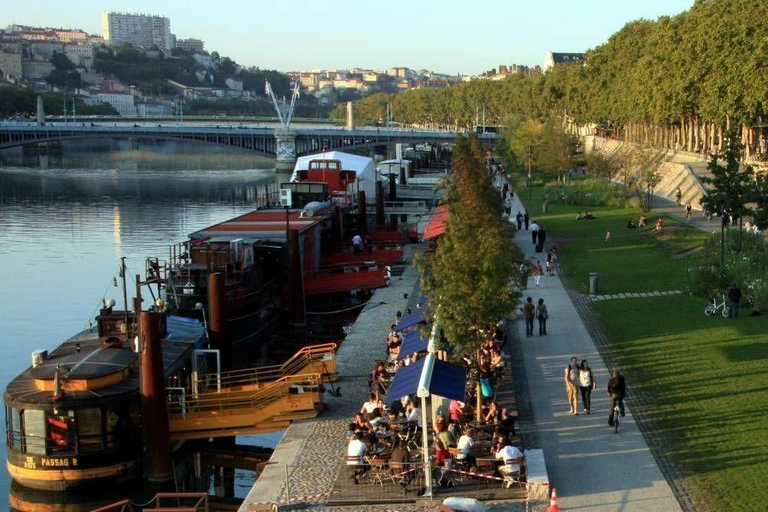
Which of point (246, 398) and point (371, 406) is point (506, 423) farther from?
point (246, 398)

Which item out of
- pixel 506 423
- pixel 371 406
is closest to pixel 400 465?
pixel 506 423

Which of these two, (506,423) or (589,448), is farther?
(589,448)

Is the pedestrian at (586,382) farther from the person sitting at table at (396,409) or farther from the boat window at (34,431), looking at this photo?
the boat window at (34,431)

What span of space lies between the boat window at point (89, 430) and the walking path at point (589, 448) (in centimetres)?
923

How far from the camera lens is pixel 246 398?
25344mm

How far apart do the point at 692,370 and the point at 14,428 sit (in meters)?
15.4

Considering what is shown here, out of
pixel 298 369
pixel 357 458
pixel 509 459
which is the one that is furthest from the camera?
pixel 298 369

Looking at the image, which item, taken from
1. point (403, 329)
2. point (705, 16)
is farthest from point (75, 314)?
point (705, 16)

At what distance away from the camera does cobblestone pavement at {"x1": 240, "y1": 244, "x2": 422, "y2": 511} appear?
65.5ft

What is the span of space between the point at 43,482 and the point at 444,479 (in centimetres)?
935

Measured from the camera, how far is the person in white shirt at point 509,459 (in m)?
18.8

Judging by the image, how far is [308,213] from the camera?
54375 mm

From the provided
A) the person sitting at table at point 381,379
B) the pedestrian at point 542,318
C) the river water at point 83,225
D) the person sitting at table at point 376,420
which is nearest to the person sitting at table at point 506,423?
the person sitting at table at point 376,420

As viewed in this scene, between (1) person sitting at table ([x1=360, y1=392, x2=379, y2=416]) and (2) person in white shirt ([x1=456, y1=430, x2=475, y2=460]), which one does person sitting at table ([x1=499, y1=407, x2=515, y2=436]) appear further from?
(1) person sitting at table ([x1=360, y1=392, x2=379, y2=416])
